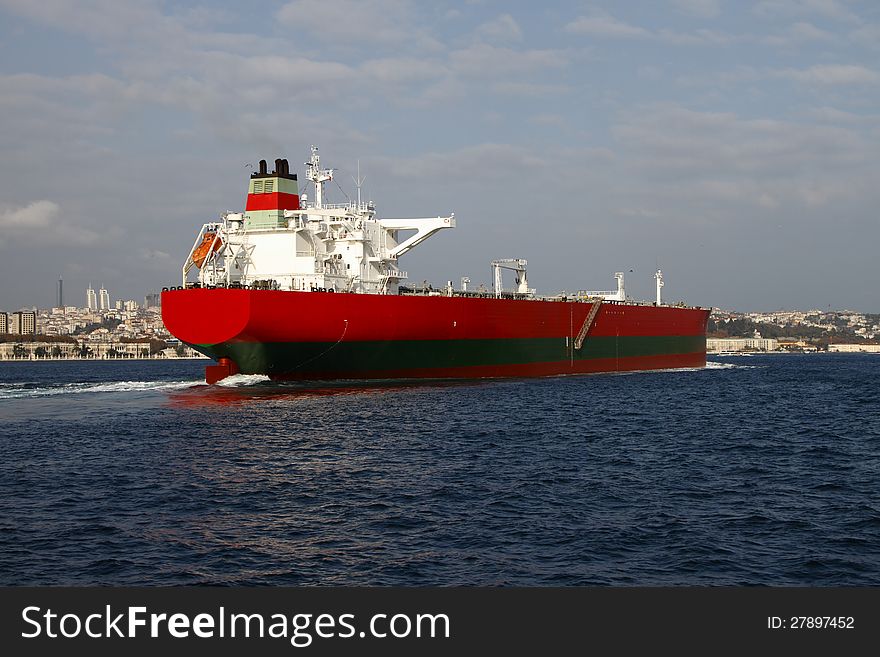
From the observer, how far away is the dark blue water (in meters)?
11.6

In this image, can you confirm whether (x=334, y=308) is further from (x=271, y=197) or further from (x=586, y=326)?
(x=586, y=326)

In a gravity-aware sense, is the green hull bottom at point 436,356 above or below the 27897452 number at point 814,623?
above

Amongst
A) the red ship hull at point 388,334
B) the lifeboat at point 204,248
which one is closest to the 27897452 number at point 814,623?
the red ship hull at point 388,334

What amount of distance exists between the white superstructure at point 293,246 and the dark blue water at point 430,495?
8.38 meters

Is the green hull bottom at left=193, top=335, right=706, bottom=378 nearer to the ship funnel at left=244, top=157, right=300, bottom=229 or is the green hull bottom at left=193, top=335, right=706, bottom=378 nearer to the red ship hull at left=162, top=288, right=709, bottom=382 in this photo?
the red ship hull at left=162, top=288, right=709, bottom=382

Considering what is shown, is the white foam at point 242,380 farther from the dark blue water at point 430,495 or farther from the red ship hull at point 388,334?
the dark blue water at point 430,495

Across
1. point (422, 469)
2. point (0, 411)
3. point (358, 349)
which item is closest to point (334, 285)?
point (358, 349)

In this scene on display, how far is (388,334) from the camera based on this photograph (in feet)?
124

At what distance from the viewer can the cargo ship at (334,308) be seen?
3347cm

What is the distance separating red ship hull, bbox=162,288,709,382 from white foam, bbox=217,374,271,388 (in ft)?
0.86

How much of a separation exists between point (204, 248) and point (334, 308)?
682 cm

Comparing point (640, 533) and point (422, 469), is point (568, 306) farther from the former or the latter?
point (640, 533)

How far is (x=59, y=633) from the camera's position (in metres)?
8.45

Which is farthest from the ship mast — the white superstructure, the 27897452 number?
the 27897452 number
